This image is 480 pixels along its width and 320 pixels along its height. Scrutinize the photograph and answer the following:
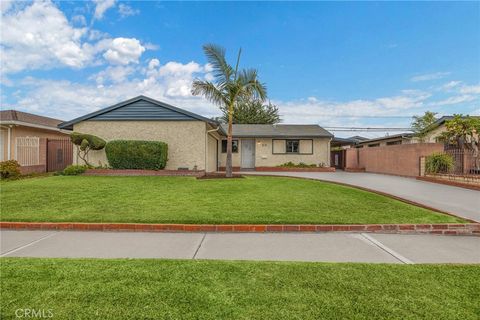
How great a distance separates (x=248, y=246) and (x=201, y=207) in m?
2.36

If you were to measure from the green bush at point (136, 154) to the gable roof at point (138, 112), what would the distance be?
1.64m

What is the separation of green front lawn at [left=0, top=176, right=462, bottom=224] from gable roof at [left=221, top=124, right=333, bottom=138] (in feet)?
38.4

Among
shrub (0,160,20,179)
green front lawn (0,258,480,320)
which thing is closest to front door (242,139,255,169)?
shrub (0,160,20,179)

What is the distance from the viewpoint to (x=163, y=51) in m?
15.6

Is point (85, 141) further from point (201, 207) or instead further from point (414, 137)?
point (414, 137)

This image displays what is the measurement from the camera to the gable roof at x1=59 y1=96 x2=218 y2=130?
13961 millimetres

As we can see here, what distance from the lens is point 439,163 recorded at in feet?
40.3

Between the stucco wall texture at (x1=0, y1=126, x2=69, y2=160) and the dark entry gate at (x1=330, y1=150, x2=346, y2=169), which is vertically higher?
the stucco wall texture at (x1=0, y1=126, x2=69, y2=160)

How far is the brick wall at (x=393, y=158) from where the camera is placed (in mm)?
13375

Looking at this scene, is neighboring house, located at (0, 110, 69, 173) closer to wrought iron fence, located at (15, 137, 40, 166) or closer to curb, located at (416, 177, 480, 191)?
wrought iron fence, located at (15, 137, 40, 166)

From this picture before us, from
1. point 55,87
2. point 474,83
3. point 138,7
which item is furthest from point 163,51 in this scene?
point 474,83

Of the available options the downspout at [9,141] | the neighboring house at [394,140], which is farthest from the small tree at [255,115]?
the downspout at [9,141]

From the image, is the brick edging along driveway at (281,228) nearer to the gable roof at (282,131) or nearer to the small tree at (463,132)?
the small tree at (463,132)

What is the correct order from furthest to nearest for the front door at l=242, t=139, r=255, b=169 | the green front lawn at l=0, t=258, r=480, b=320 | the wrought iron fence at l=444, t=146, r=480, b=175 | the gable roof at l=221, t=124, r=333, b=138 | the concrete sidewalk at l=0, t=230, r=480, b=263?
the front door at l=242, t=139, r=255, b=169, the gable roof at l=221, t=124, r=333, b=138, the wrought iron fence at l=444, t=146, r=480, b=175, the concrete sidewalk at l=0, t=230, r=480, b=263, the green front lawn at l=0, t=258, r=480, b=320
